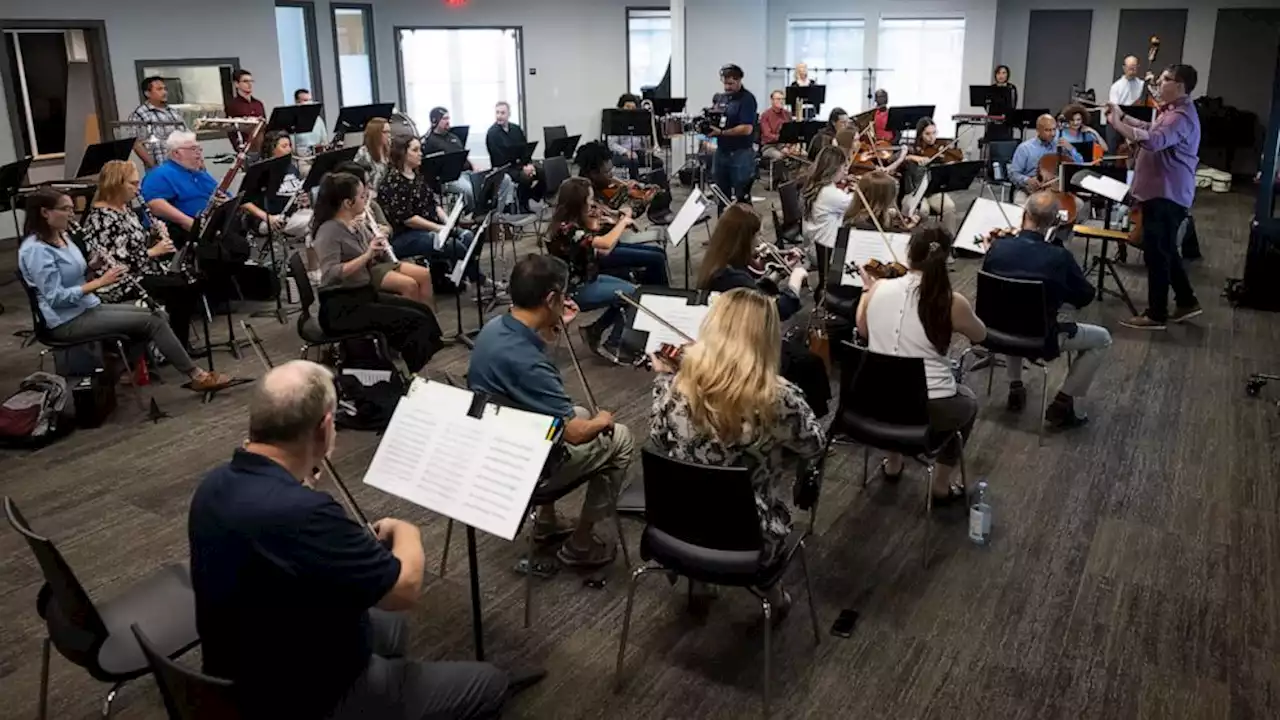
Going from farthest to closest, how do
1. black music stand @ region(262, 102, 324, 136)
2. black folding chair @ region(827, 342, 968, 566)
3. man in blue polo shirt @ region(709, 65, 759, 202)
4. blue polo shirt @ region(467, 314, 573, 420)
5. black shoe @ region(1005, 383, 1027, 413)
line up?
man in blue polo shirt @ region(709, 65, 759, 202) < black music stand @ region(262, 102, 324, 136) < black shoe @ region(1005, 383, 1027, 413) < black folding chair @ region(827, 342, 968, 566) < blue polo shirt @ region(467, 314, 573, 420)

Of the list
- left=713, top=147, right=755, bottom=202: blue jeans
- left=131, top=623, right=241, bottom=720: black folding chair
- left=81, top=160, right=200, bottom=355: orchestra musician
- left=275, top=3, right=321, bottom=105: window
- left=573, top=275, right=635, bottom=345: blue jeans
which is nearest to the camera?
left=131, top=623, right=241, bottom=720: black folding chair

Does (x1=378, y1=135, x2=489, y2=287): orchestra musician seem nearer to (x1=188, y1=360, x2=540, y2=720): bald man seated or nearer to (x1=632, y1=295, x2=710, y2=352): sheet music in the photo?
(x1=632, y1=295, x2=710, y2=352): sheet music

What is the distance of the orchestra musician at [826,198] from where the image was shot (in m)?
7.26

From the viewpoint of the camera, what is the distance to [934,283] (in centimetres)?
442

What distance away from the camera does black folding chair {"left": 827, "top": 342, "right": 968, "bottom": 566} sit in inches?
164

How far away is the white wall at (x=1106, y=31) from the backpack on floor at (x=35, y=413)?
578 inches

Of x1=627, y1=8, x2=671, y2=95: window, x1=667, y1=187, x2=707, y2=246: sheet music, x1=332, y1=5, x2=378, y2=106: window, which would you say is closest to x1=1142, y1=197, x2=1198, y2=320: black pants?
x1=667, y1=187, x2=707, y2=246: sheet music

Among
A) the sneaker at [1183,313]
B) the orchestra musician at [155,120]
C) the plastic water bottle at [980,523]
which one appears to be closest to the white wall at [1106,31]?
the sneaker at [1183,313]

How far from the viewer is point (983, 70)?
15.9m

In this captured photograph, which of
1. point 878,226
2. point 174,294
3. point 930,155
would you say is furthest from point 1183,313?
point 174,294

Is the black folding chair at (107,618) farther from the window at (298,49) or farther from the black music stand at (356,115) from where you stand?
the window at (298,49)

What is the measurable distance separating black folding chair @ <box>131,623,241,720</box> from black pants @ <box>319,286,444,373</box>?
3.63m

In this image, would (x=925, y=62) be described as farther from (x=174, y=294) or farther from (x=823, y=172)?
(x=174, y=294)

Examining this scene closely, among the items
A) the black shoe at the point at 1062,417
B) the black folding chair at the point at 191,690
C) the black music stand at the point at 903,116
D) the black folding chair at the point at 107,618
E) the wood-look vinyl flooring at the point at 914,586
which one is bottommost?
the wood-look vinyl flooring at the point at 914,586
